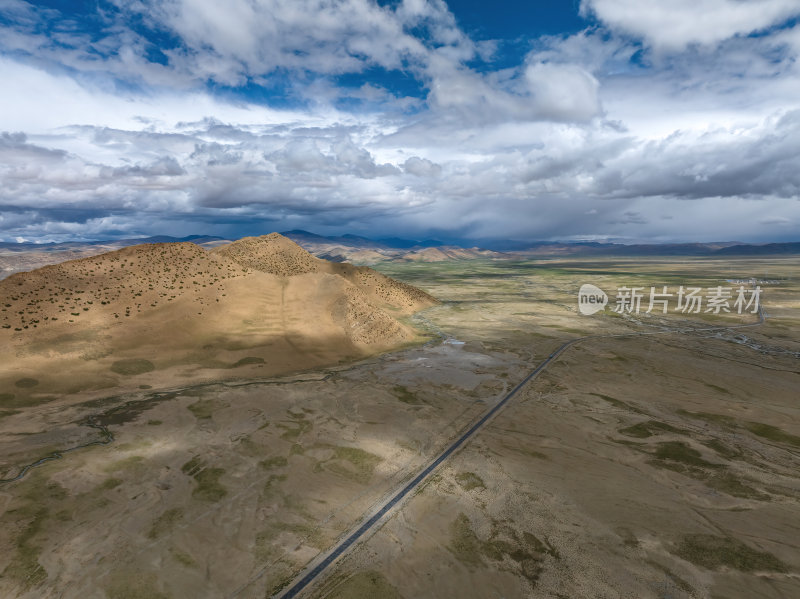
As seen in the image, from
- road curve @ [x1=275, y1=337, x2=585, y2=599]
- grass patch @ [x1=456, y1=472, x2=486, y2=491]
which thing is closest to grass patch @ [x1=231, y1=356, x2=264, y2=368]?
road curve @ [x1=275, y1=337, x2=585, y2=599]

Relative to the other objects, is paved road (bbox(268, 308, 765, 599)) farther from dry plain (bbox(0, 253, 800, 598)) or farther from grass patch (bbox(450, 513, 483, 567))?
grass patch (bbox(450, 513, 483, 567))

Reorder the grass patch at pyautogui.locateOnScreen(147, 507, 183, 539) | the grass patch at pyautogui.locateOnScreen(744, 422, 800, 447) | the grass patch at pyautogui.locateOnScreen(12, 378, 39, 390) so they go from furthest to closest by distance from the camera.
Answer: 1. the grass patch at pyautogui.locateOnScreen(12, 378, 39, 390)
2. the grass patch at pyautogui.locateOnScreen(744, 422, 800, 447)
3. the grass patch at pyautogui.locateOnScreen(147, 507, 183, 539)

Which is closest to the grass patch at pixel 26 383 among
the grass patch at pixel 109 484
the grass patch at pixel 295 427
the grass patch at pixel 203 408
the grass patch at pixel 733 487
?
the grass patch at pixel 203 408

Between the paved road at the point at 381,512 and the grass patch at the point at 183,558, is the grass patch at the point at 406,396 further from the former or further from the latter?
the grass patch at the point at 183,558

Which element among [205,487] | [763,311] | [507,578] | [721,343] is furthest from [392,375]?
[763,311]

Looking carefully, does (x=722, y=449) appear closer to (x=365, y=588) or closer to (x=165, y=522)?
(x=365, y=588)

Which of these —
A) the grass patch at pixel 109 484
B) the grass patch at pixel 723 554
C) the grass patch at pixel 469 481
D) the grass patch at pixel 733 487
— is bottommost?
the grass patch at pixel 733 487
